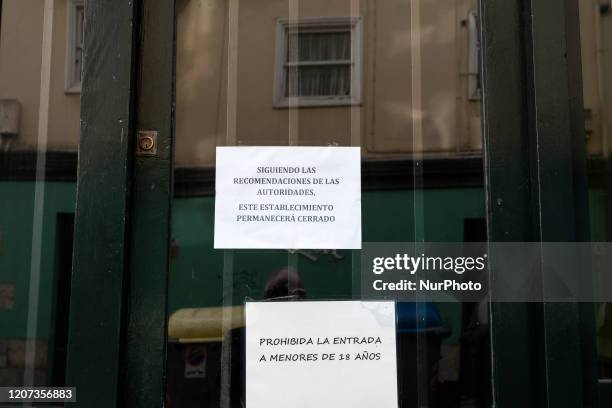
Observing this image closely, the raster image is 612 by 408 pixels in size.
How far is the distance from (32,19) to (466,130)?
72.1 inches

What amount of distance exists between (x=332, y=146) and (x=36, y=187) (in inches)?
46.9

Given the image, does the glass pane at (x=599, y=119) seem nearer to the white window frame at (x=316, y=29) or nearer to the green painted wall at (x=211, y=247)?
the green painted wall at (x=211, y=247)

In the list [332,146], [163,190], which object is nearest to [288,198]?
[332,146]

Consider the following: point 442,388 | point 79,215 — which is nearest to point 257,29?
point 79,215

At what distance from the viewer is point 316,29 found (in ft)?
9.91

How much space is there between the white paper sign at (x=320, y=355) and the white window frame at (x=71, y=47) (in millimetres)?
1137

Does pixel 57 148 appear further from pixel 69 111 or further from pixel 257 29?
pixel 257 29

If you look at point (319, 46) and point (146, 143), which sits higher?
point (319, 46)

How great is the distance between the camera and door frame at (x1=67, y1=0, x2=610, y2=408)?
2.73 metres

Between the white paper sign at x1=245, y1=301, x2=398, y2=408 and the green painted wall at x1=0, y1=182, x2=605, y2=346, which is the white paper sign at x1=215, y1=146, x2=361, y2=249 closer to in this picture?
the green painted wall at x1=0, y1=182, x2=605, y2=346

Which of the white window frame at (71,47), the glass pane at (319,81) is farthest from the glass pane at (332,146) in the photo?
the white window frame at (71,47)

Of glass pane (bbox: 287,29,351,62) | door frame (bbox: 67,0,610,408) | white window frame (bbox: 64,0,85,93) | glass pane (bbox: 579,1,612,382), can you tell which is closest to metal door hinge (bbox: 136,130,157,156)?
door frame (bbox: 67,0,610,408)

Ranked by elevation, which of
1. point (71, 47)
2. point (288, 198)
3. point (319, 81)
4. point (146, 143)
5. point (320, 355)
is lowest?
point (320, 355)

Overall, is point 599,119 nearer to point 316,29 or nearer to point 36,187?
point 316,29
